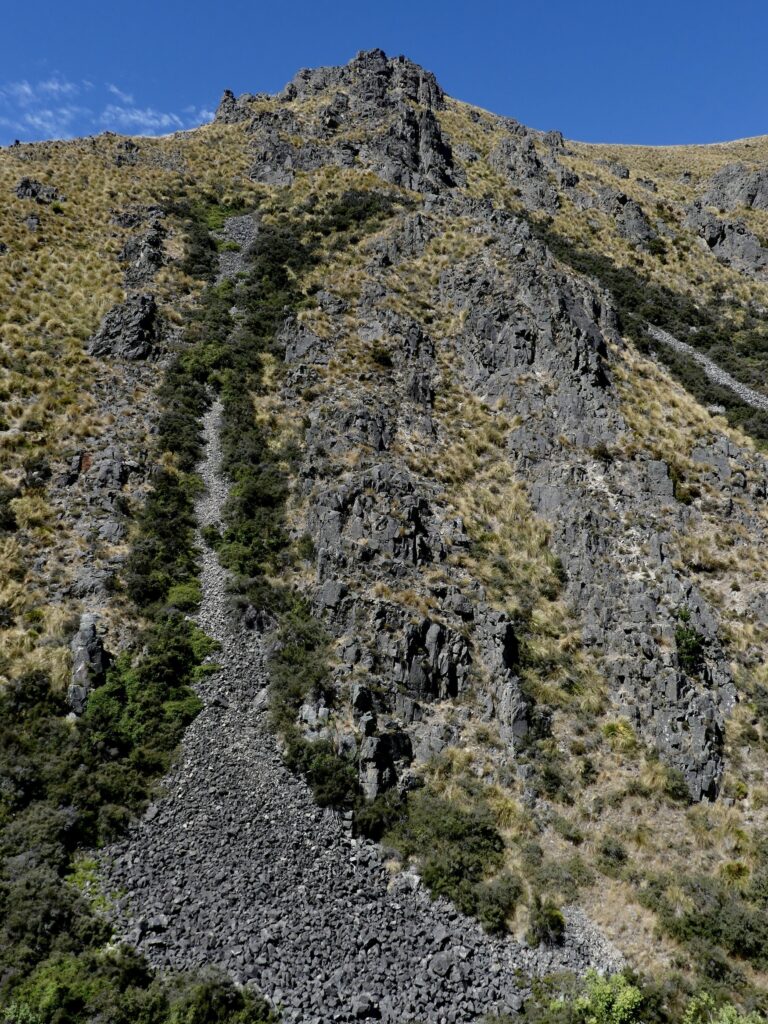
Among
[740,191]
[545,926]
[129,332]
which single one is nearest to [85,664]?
[545,926]

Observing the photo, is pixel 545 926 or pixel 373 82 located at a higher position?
pixel 373 82

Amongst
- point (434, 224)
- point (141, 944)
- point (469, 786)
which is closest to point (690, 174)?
point (434, 224)

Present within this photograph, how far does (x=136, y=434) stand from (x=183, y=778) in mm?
20929

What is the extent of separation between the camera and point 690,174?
317 feet

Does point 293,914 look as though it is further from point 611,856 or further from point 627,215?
point 627,215

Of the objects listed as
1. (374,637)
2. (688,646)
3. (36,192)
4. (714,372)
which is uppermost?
(36,192)

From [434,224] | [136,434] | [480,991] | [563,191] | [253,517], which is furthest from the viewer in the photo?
[563,191]

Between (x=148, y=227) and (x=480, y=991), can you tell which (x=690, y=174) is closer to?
(x=148, y=227)

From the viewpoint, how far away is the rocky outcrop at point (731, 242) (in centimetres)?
6594

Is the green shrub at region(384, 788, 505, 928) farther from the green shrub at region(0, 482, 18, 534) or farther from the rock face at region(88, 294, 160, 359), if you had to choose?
the rock face at region(88, 294, 160, 359)

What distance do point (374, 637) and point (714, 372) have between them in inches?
1574

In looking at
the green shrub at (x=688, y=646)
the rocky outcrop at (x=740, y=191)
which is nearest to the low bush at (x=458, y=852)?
the green shrub at (x=688, y=646)

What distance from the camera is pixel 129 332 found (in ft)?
130

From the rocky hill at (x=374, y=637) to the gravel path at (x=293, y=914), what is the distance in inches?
3.5
